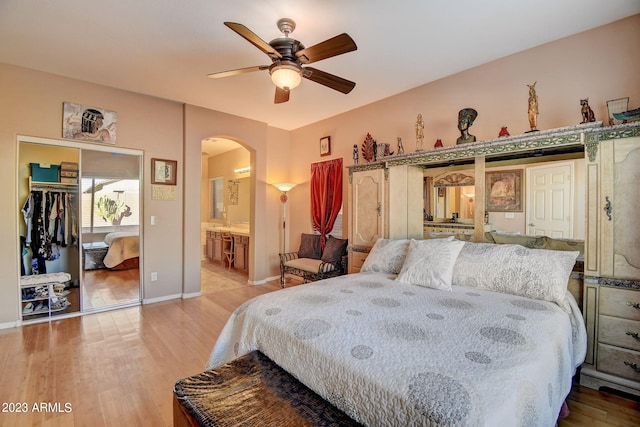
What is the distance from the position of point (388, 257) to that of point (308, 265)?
167 cm

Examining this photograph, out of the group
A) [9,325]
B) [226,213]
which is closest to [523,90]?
[9,325]

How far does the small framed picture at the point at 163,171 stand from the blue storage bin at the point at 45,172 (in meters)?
0.99

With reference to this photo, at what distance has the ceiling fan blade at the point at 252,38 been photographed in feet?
5.57

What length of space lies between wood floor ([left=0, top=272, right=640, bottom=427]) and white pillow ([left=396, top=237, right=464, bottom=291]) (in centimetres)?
105

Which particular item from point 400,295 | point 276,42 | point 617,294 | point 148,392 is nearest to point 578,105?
point 617,294

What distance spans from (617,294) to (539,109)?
1618 mm

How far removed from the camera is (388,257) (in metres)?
2.71

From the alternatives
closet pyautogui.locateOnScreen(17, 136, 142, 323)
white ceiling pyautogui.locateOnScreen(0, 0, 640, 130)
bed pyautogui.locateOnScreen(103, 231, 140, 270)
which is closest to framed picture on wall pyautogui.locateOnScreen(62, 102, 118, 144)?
closet pyautogui.locateOnScreen(17, 136, 142, 323)

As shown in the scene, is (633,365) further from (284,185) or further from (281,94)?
(284,185)

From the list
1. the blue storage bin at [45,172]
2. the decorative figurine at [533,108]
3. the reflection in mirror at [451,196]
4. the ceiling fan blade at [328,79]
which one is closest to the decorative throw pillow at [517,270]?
the reflection in mirror at [451,196]

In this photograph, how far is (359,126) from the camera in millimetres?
4109

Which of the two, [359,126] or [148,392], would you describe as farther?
[359,126]

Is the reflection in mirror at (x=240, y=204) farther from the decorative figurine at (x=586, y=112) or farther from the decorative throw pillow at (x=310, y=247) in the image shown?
the decorative figurine at (x=586, y=112)

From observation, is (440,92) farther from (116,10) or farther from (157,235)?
(157,235)
